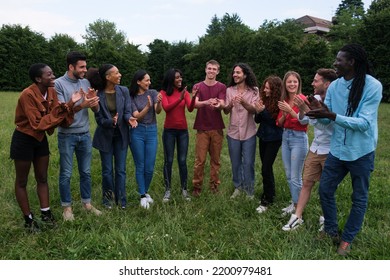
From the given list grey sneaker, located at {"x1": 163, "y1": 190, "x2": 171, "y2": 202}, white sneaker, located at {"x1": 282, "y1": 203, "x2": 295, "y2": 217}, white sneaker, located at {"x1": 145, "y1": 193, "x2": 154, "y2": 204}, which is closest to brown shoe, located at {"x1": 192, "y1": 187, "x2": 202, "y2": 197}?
grey sneaker, located at {"x1": 163, "y1": 190, "x2": 171, "y2": 202}

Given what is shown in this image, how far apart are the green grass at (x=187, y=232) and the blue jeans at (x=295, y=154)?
1.43 ft

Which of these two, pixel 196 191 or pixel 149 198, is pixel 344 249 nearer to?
pixel 196 191

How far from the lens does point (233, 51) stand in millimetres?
30234

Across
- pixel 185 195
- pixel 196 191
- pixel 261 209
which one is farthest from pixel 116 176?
pixel 261 209

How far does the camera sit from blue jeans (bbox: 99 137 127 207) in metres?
4.55

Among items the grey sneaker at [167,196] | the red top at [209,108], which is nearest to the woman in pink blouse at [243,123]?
the red top at [209,108]

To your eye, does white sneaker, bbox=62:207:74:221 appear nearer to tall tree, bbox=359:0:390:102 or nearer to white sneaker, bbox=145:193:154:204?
white sneaker, bbox=145:193:154:204

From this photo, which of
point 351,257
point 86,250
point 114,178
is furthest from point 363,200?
point 114,178

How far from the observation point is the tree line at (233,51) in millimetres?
25484

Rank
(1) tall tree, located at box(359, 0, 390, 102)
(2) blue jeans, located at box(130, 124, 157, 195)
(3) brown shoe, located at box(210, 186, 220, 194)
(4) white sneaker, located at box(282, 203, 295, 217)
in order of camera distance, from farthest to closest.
Answer: (1) tall tree, located at box(359, 0, 390, 102)
(3) brown shoe, located at box(210, 186, 220, 194)
(2) blue jeans, located at box(130, 124, 157, 195)
(4) white sneaker, located at box(282, 203, 295, 217)

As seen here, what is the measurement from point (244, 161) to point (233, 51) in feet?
87.8

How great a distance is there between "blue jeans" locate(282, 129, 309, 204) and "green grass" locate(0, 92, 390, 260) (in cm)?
43

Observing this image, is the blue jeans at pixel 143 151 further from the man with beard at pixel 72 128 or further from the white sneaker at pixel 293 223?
the white sneaker at pixel 293 223

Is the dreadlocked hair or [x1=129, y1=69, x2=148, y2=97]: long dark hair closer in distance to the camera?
the dreadlocked hair
